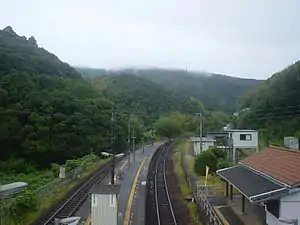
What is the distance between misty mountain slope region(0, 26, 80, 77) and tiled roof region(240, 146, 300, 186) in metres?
27.9

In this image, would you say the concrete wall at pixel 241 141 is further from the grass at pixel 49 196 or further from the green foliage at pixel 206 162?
the grass at pixel 49 196

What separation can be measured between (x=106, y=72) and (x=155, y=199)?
7531 cm

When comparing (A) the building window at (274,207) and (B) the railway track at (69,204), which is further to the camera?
(B) the railway track at (69,204)

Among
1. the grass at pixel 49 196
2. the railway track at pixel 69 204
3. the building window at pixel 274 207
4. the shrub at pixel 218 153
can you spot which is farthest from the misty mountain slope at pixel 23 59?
the building window at pixel 274 207

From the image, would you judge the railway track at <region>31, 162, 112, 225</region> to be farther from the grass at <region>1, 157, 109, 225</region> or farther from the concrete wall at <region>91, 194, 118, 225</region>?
the concrete wall at <region>91, 194, 118, 225</region>

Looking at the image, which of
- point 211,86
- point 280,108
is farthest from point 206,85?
point 280,108

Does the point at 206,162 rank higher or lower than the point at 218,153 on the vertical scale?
lower

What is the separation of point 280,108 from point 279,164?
103ft

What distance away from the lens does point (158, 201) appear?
773 inches

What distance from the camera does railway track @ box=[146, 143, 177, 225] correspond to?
15.8 m

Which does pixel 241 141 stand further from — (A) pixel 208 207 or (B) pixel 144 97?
(B) pixel 144 97

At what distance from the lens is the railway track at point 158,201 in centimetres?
1582

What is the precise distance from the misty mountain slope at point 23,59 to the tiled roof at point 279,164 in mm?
27941

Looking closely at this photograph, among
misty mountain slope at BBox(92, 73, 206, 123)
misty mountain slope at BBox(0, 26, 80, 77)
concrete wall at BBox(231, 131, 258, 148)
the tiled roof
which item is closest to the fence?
the tiled roof
